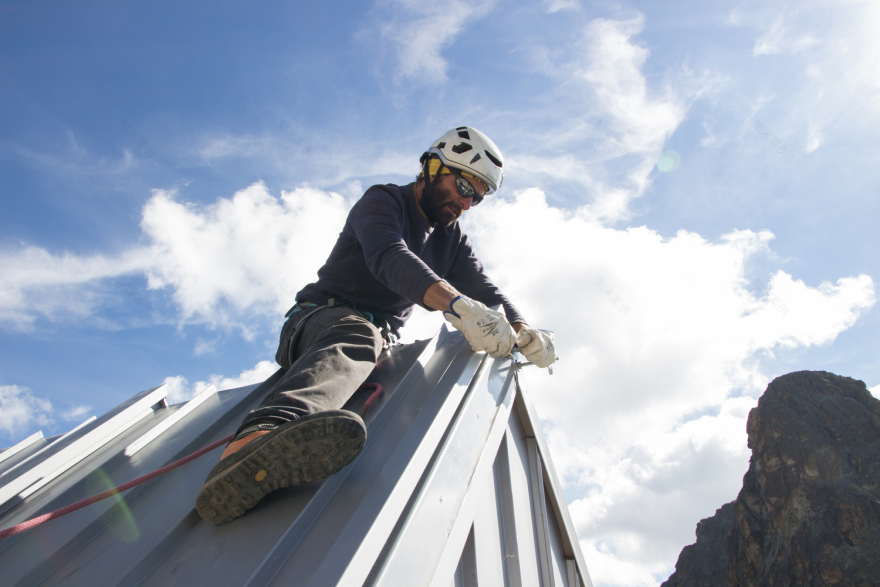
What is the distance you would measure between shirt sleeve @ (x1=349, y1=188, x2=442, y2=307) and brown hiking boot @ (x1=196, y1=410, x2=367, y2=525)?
96 centimetres

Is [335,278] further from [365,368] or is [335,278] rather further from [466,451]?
[466,451]

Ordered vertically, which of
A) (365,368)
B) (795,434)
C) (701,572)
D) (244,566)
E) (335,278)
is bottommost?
(244,566)

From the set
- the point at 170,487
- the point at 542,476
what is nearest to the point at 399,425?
the point at 170,487

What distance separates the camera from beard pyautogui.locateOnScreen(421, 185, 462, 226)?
3.18 m

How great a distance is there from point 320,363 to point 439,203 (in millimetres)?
1624

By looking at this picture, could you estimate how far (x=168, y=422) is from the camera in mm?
2541

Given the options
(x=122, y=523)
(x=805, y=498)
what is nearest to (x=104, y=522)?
(x=122, y=523)

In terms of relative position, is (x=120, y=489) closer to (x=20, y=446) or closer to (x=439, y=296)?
(x=439, y=296)

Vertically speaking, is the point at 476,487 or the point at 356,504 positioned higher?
the point at 476,487

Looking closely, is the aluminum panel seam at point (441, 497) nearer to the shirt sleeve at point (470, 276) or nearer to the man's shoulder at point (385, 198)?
the man's shoulder at point (385, 198)

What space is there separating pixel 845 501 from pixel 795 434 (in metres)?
7.60

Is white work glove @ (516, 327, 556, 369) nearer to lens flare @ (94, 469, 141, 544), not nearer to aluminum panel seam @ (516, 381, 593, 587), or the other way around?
aluminum panel seam @ (516, 381, 593, 587)

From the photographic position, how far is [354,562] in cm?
107

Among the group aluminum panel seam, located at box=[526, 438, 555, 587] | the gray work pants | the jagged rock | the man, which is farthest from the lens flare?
the jagged rock
